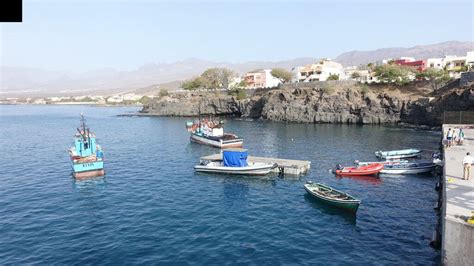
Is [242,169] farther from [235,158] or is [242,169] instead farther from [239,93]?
[239,93]

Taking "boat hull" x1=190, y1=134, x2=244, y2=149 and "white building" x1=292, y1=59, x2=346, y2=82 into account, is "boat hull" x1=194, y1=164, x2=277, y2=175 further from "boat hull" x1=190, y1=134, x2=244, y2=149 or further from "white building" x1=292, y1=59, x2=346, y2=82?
"white building" x1=292, y1=59, x2=346, y2=82

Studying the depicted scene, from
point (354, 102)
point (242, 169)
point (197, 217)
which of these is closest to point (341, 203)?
point (197, 217)

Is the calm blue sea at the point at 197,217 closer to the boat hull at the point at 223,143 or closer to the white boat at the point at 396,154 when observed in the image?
the white boat at the point at 396,154

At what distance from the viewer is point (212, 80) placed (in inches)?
7229

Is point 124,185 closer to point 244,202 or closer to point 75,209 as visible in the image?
point 75,209

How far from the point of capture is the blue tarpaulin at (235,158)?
53.3 m

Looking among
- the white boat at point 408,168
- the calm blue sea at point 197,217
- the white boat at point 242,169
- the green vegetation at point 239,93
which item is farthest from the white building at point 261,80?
the white boat at point 408,168

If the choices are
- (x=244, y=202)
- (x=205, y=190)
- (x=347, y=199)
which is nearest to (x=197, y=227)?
(x=244, y=202)

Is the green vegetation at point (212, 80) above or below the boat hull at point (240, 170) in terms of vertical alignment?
above

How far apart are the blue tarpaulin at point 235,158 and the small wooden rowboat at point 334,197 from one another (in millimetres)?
12707

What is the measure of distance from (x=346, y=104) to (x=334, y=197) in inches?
3336

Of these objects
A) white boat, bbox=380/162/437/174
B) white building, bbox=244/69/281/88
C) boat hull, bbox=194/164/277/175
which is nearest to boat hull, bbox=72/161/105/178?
boat hull, bbox=194/164/277/175

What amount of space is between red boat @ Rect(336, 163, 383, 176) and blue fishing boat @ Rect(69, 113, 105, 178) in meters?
34.0

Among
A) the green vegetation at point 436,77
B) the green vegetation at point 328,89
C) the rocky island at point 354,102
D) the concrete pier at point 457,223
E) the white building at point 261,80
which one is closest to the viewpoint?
the concrete pier at point 457,223
